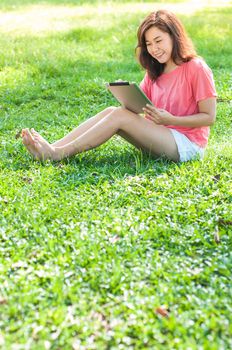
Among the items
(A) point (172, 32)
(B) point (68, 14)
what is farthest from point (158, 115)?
(B) point (68, 14)

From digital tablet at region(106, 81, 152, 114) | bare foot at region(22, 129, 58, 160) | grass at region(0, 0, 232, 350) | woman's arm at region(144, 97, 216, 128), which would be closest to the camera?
grass at region(0, 0, 232, 350)

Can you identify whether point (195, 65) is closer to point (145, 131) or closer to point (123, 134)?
point (145, 131)

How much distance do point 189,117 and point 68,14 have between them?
8.24m

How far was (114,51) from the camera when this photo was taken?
8.99m

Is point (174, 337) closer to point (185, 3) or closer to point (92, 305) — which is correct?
point (92, 305)

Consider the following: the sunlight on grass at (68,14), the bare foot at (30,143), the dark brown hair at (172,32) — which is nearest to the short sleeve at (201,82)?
the dark brown hair at (172,32)

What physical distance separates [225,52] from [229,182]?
5.23 metres

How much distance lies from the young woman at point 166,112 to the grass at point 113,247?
0.47ft

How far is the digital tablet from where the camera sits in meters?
4.17

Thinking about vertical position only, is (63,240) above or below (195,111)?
below

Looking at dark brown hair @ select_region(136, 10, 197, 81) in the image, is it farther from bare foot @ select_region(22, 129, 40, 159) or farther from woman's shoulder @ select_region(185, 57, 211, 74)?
bare foot @ select_region(22, 129, 40, 159)

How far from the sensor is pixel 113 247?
326 cm

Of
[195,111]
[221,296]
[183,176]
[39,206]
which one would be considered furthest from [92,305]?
[195,111]

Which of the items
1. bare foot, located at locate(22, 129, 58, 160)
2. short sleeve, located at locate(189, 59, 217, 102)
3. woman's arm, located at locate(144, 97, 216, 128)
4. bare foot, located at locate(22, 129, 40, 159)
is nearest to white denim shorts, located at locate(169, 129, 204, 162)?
woman's arm, located at locate(144, 97, 216, 128)
